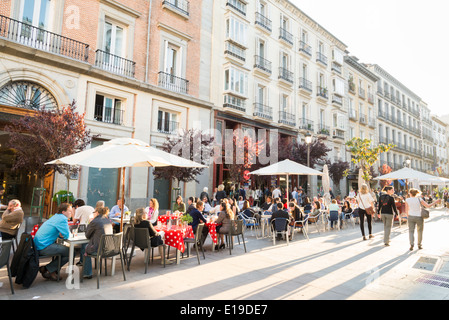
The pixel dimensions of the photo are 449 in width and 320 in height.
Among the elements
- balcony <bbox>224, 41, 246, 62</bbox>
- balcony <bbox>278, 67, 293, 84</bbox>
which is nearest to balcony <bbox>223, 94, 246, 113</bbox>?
balcony <bbox>224, 41, 246, 62</bbox>

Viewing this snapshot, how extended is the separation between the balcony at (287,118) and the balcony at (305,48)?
6.19 metres

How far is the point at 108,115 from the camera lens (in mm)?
13484

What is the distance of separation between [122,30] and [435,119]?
6129cm

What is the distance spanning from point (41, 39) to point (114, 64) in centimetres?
314

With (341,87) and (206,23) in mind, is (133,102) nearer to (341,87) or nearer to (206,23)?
(206,23)

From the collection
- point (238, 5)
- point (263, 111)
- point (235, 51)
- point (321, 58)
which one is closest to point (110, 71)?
point (235, 51)

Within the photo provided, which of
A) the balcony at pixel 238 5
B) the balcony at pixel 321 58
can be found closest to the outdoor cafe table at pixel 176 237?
the balcony at pixel 238 5

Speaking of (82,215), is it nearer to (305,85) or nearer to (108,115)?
(108,115)

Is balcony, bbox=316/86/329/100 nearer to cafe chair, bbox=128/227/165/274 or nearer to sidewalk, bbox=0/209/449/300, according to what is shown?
sidewalk, bbox=0/209/449/300

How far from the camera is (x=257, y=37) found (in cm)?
2119

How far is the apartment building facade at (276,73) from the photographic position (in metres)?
18.8

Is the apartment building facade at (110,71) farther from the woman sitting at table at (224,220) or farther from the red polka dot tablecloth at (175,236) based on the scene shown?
the red polka dot tablecloth at (175,236)

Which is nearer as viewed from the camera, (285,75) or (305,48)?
(285,75)
